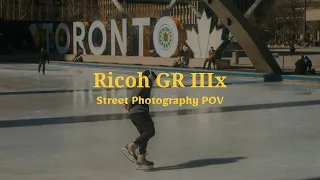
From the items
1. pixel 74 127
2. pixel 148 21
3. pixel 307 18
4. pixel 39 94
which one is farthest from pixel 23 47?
pixel 74 127

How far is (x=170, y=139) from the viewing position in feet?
34.6

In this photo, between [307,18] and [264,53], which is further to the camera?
[307,18]

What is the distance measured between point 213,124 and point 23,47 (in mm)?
55033

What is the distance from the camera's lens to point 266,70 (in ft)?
90.7

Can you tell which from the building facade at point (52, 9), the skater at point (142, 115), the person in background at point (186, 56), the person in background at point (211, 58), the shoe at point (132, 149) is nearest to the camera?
the skater at point (142, 115)

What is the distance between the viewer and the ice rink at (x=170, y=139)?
25.9 feet

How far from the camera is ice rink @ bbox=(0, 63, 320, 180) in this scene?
25.9 ft

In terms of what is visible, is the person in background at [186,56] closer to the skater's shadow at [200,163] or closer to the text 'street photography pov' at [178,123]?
the text 'street photography pov' at [178,123]

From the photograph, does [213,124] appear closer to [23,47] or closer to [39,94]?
[39,94]

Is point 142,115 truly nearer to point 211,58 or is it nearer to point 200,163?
point 200,163

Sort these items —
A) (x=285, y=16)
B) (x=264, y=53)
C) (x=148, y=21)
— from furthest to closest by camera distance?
(x=285, y=16)
(x=148, y=21)
(x=264, y=53)

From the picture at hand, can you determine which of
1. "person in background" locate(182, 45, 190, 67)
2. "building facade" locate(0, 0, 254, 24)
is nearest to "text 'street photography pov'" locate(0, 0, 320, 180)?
"person in background" locate(182, 45, 190, 67)

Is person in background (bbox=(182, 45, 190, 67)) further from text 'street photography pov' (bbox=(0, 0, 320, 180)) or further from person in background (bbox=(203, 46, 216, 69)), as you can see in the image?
person in background (bbox=(203, 46, 216, 69))

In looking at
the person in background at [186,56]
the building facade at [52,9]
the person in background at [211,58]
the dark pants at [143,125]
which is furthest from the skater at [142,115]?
the building facade at [52,9]
